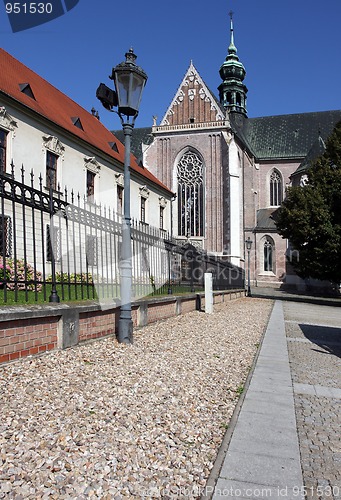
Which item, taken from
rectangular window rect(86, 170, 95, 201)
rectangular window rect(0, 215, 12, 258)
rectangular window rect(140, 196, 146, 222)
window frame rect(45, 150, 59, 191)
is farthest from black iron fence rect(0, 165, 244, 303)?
rectangular window rect(140, 196, 146, 222)

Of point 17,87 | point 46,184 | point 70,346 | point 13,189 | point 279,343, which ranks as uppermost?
point 17,87

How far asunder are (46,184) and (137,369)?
1720 centimetres

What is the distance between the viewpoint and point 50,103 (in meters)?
23.5

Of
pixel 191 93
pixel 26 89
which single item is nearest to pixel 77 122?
pixel 26 89

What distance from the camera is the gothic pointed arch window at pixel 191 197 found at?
4444 centimetres

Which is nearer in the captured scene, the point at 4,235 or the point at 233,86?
the point at 4,235

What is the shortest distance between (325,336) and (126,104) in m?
7.46

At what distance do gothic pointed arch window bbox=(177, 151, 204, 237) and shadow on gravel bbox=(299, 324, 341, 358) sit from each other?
1245 inches

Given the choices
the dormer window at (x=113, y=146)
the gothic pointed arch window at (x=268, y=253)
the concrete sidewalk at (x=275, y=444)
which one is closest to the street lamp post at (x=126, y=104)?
the concrete sidewalk at (x=275, y=444)

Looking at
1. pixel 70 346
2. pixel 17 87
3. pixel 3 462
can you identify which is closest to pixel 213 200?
pixel 17 87

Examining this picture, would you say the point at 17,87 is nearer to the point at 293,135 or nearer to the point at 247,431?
the point at 247,431

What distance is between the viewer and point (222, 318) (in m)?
13.0

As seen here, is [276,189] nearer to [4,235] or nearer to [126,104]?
[126,104]

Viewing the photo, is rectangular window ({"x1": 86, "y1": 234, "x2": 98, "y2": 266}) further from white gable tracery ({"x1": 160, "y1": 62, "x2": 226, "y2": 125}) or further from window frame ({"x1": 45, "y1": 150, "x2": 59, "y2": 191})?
white gable tracery ({"x1": 160, "y1": 62, "x2": 226, "y2": 125})
